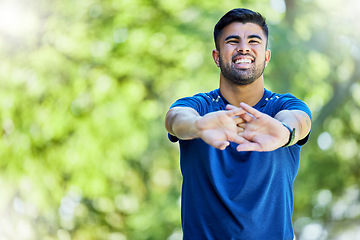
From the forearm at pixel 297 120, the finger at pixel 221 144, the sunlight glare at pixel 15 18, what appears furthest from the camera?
the sunlight glare at pixel 15 18

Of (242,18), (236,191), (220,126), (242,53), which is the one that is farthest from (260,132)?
(242,18)

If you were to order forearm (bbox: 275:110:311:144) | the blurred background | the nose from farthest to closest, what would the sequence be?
the blurred background → the nose → forearm (bbox: 275:110:311:144)

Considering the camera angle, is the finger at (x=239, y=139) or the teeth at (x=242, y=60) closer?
the finger at (x=239, y=139)

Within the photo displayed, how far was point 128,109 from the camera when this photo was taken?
5238mm

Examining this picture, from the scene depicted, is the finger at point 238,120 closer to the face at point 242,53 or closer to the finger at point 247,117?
the finger at point 247,117

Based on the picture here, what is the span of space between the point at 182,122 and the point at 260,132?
219 millimetres

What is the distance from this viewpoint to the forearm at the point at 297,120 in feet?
4.41

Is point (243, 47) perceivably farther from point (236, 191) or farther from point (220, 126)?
point (236, 191)

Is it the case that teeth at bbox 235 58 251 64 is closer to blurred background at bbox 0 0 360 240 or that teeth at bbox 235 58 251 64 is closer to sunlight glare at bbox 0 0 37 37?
blurred background at bbox 0 0 360 240

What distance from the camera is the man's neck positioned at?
1.54 metres

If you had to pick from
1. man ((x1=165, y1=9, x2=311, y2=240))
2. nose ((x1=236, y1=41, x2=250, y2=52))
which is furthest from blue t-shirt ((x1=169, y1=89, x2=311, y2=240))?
nose ((x1=236, y1=41, x2=250, y2=52))

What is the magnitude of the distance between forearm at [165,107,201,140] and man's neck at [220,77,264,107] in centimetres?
20

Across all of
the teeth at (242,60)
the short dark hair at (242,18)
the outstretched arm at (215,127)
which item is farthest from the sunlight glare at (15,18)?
the outstretched arm at (215,127)

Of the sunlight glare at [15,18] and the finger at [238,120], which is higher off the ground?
the sunlight glare at [15,18]
